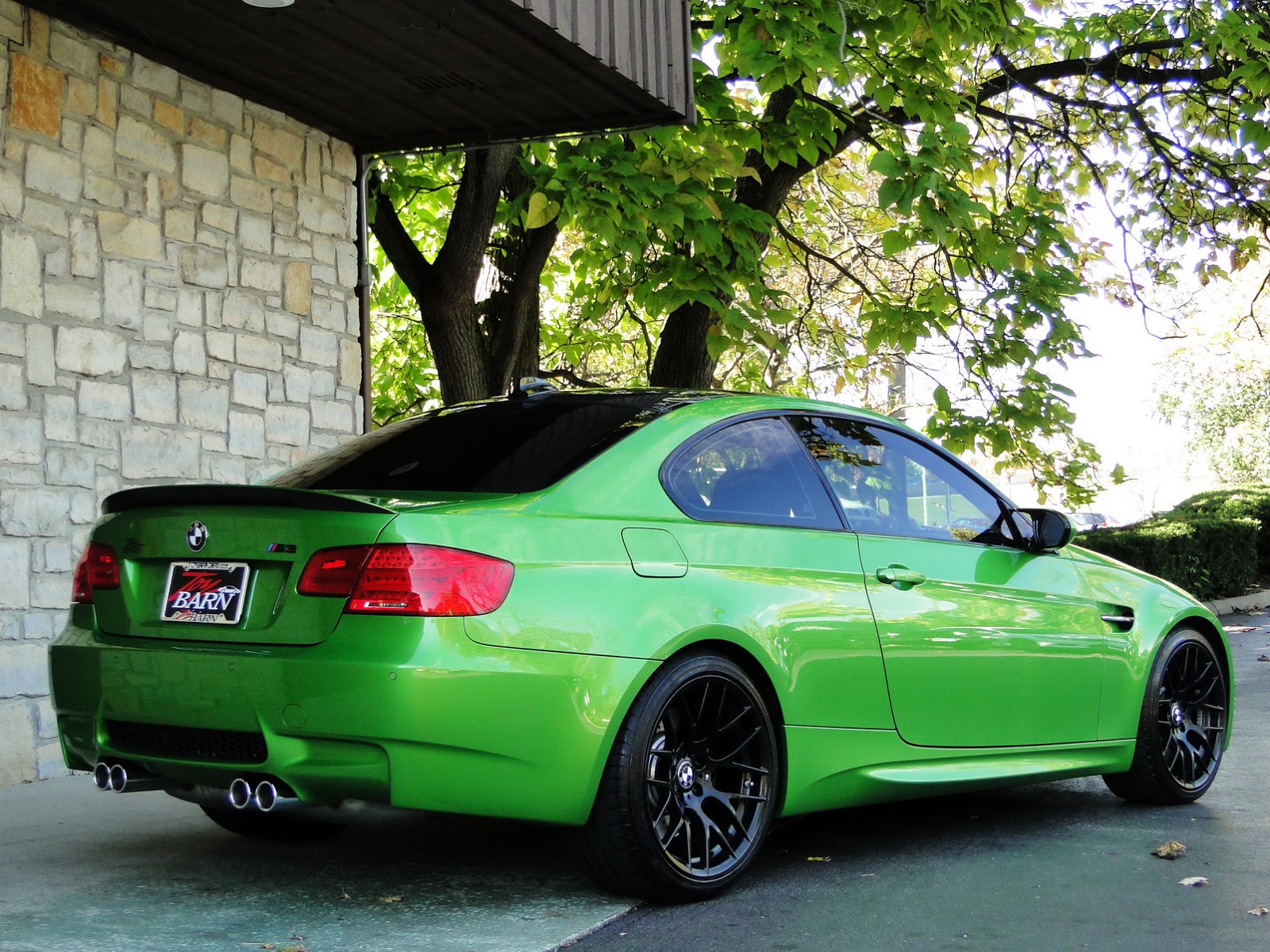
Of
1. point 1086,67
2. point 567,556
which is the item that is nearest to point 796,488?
point 567,556

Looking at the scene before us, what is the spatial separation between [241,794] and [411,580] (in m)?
0.76

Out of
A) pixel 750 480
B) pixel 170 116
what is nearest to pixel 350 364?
pixel 170 116

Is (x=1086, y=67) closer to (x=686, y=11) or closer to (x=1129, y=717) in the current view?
(x=686, y=11)

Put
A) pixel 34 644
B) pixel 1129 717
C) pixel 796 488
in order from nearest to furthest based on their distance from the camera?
pixel 796 488 → pixel 1129 717 → pixel 34 644

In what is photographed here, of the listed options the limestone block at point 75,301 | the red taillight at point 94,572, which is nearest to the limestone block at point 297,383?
the limestone block at point 75,301

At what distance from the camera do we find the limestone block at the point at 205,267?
8031mm

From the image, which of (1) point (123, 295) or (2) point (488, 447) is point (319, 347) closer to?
(1) point (123, 295)

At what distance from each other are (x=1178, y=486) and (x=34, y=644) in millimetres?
54329

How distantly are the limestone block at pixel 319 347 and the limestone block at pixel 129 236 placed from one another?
1.23 meters

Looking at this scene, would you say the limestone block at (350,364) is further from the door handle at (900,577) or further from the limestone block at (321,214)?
the door handle at (900,577)

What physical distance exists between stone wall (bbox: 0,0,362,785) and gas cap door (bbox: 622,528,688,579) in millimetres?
3864

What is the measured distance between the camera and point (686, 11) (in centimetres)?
825

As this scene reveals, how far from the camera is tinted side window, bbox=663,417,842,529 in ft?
15.0

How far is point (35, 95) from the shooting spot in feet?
23.3
